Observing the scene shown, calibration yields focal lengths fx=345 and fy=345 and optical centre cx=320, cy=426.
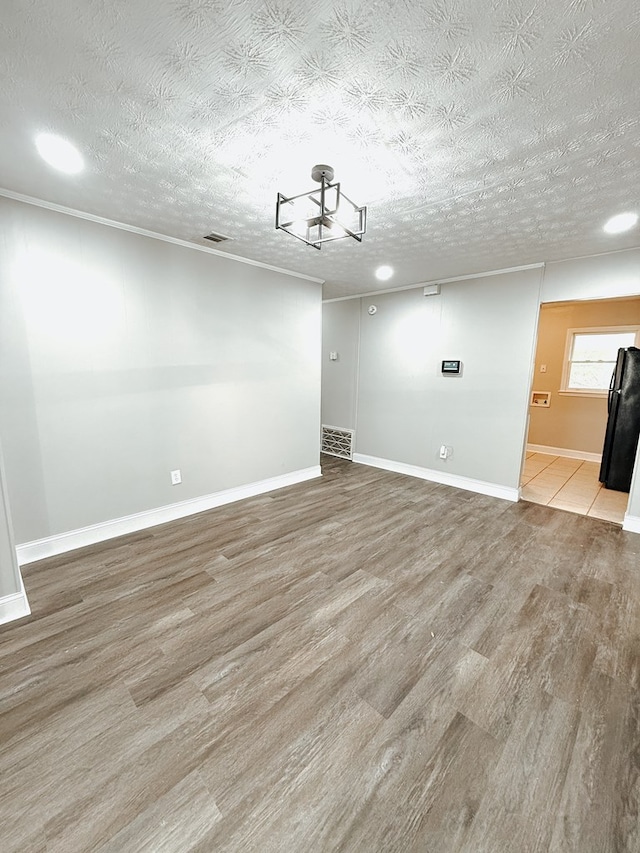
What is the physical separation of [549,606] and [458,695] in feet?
3.37

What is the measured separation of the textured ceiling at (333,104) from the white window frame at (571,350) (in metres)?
3.61

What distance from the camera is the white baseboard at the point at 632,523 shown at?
321 cm

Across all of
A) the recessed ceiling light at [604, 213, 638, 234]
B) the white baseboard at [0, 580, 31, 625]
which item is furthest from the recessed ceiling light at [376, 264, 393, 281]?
the white baseboard at [0, 580, 31, 625]

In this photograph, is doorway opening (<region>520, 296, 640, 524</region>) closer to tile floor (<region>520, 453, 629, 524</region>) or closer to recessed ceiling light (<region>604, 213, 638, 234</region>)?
tile floor (<region>520, 453, 629, 524</region>)

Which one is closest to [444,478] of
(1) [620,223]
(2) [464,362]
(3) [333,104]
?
(2) [464,362]

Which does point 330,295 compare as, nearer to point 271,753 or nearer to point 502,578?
point 502,578

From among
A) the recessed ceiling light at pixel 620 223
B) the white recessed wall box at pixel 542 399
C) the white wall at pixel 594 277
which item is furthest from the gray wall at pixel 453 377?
the white recessed wall box at pixel 542 399

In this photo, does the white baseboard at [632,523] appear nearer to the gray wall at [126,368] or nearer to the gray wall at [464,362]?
the gray wall at [464,362]

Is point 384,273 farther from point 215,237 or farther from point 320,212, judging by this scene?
point 320,212

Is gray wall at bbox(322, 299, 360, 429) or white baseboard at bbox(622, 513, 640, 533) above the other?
gray wall at bbox(322, 299, 360, 429)

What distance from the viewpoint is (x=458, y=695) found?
5.10 ft

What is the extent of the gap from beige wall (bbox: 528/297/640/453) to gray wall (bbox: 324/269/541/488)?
7.39 ft

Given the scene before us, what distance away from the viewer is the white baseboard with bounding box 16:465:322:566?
2.61 meters

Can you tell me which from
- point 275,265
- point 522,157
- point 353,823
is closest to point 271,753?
point 353,823
